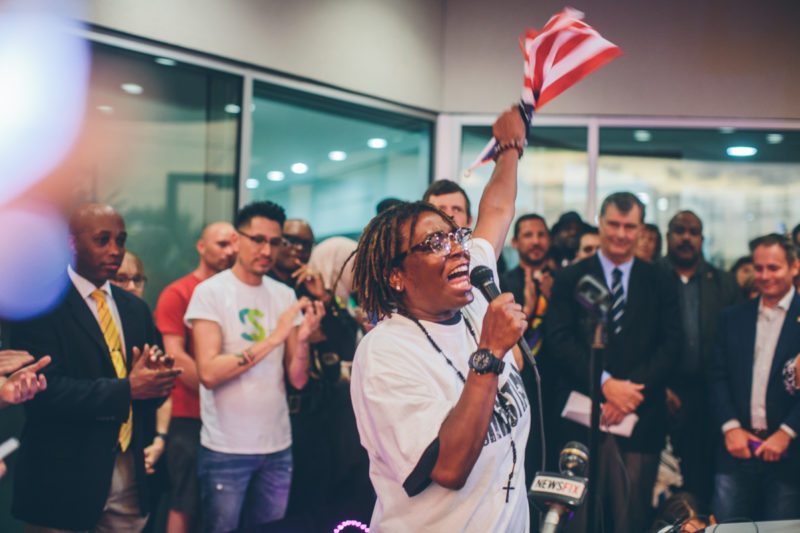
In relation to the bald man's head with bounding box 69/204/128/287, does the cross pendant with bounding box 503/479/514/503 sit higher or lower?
lower

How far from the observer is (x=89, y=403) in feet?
9.55

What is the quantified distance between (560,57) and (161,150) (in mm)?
2996

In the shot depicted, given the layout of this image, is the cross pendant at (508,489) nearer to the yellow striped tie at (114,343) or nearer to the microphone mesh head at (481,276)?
the microphone mesh head at (481,276)

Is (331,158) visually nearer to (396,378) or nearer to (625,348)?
(625,348)

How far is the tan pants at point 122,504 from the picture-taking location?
3109mm

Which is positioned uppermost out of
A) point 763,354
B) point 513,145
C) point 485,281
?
point 513,145

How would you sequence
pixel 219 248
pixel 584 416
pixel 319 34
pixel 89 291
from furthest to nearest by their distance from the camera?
pixel 319 34 < pixel 219 248 < pixel 584 416 < pixel 89 291

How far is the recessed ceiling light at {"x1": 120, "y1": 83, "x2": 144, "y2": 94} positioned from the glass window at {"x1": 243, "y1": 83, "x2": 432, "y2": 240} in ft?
2.86

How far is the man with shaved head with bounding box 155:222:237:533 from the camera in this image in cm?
395

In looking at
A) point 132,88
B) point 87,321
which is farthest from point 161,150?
point 87,321

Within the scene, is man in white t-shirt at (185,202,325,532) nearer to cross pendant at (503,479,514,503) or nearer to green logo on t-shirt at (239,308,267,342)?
green logo on t-shirt at (239,308,267,342)

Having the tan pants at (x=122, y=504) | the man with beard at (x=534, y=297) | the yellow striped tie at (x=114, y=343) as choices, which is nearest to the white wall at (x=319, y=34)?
the man with beard at (x=534, y=297)

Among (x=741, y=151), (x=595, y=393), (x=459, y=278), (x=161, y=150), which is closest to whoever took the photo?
(x=459, y=278)

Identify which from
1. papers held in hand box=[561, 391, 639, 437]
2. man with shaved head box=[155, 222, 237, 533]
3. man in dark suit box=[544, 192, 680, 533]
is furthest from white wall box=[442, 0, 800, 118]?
man with shaved head box=[155, 222, 237, 533]
